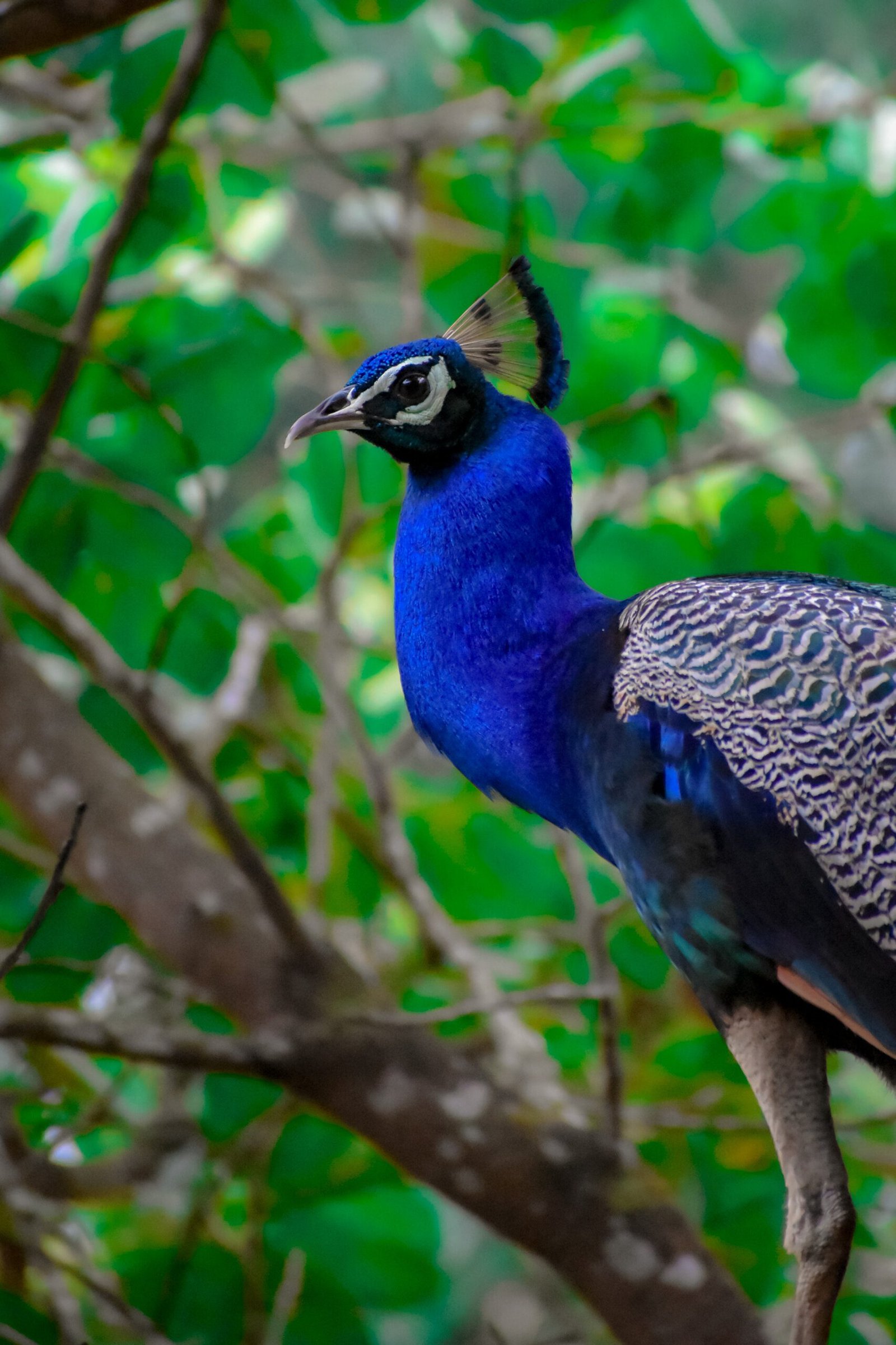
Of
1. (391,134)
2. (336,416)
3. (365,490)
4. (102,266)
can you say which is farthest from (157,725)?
(391,134)

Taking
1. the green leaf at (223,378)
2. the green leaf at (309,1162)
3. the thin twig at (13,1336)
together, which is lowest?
the green leaf at (309,1162)

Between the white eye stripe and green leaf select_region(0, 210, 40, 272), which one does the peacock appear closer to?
the white eye stripe

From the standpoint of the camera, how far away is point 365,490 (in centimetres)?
180

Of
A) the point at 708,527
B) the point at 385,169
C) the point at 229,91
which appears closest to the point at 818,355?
the point at 708,527

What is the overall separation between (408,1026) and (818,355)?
947mm

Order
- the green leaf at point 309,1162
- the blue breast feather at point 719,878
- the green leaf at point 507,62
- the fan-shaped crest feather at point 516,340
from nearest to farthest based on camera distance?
the blue breast feather at point 719,878
the fan-shaped crest feather at point 516,340
the green leaf at point 309,1162
the green leaf at point 507,62

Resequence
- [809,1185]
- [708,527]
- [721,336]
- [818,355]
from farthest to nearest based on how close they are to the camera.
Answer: [721,336] → [708,527] → [818,355] → [809,1185]

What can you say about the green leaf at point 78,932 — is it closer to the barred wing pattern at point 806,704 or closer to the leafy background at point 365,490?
the leafy background at point 365,490

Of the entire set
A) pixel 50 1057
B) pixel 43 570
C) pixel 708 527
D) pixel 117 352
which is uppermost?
pixel 117 352

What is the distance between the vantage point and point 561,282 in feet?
5.17

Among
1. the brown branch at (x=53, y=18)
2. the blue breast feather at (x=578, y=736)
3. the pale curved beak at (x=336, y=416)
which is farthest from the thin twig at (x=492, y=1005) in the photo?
the brown branch at (x=53, y=18)

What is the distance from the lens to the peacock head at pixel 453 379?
1115 mm

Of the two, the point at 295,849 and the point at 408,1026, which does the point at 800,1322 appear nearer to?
the point at 408,1026

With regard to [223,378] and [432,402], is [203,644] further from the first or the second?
[432,402]
